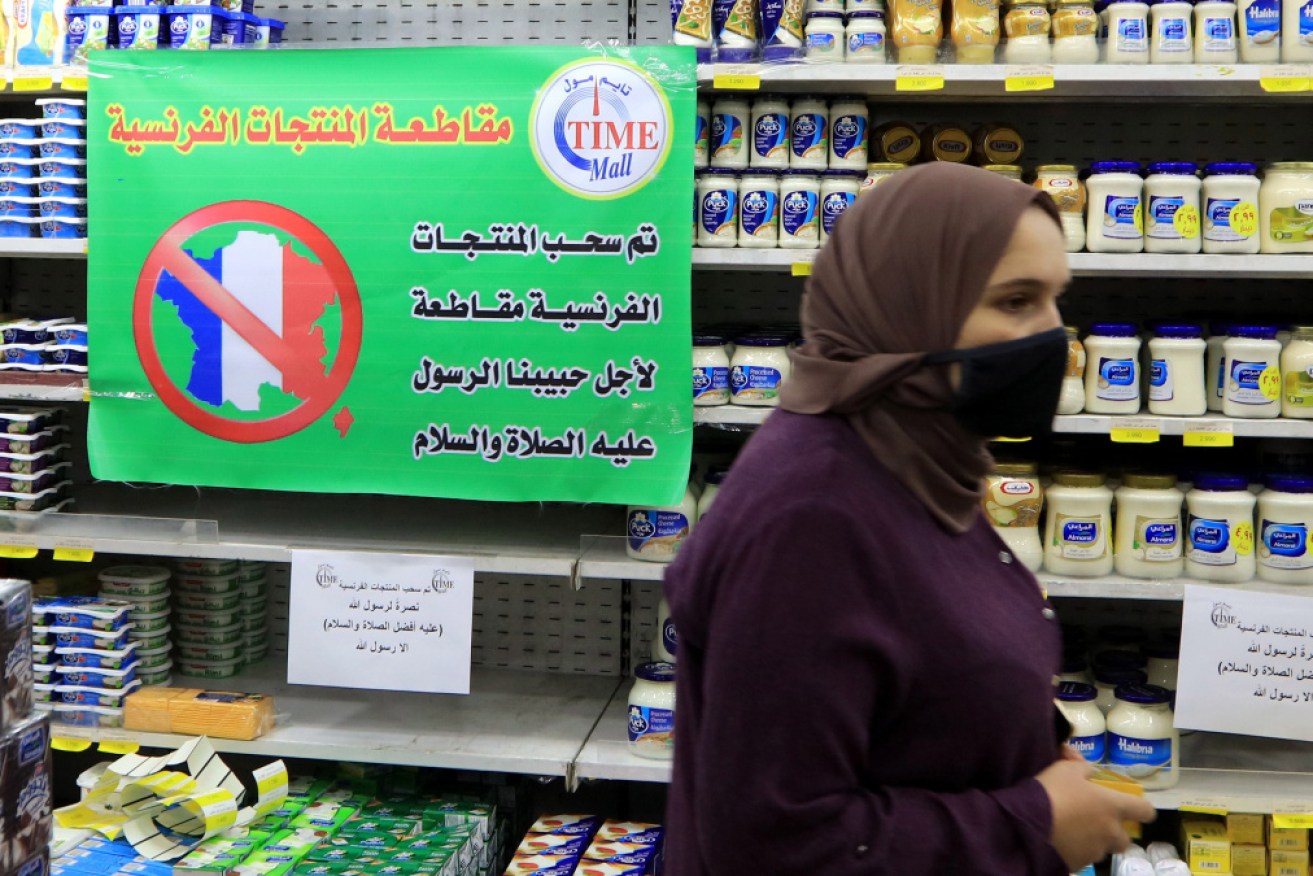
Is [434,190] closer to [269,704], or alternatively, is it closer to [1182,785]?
[269,704]

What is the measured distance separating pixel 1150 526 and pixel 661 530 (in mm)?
1053

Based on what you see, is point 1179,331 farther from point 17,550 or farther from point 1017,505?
point 17,550

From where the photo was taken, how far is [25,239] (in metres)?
3.02

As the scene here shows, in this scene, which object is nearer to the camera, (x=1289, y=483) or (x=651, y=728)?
(x=1289, y=483)

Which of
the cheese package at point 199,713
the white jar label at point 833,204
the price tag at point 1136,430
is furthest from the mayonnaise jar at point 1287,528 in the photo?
the cheese package at point 199,713

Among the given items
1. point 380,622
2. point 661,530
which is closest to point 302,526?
point 380,622

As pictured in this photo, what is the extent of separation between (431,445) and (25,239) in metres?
1.08

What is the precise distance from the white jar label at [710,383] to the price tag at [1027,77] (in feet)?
2.74

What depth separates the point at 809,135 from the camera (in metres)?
2.78

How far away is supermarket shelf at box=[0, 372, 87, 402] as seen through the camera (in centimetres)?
304

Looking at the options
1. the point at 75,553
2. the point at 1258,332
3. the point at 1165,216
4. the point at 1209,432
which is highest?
the point at 1165,216

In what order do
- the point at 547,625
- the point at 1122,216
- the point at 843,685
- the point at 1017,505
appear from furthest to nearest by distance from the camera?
1. the point at 547,625
2. the point at 1017,505
3. the point at 1122,216
4. the point at 843,685

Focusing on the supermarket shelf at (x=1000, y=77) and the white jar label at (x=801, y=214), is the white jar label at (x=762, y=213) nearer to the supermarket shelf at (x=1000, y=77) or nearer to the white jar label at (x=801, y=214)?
the white jar label at (x=801, y=214)

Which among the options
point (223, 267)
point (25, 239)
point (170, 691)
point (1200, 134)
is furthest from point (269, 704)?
point (1200, 134)
